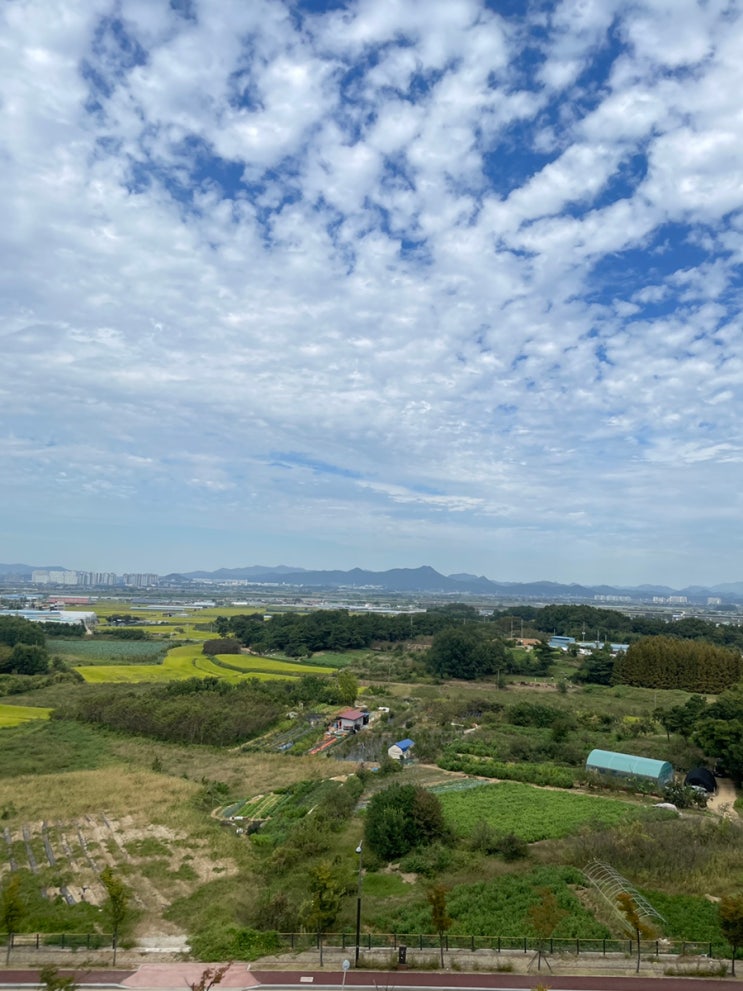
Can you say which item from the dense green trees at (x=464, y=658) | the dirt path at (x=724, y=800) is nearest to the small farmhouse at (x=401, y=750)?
the dirt path at (x=724, y=800)

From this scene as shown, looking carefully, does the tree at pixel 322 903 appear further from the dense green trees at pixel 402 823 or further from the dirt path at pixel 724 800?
the dirt path at pixel 724 800

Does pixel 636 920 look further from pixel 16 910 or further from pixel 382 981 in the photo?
pixel 16 910

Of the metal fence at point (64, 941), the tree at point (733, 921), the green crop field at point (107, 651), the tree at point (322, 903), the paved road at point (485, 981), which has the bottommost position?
the green crop field at point (107, 651)

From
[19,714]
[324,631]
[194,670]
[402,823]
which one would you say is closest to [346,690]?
[194,670]

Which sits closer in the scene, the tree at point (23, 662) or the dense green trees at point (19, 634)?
the tree at point (23, 662)

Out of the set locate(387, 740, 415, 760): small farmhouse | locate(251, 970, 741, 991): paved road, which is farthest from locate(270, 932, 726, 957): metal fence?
locate(387, 740, 415, 760): small farmhouse

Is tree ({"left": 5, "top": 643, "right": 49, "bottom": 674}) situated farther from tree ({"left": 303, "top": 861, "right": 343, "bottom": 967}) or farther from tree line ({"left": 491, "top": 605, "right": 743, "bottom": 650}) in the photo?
tree line ({"left": 491, "top": 605, "right": 743, "bottom": 650})

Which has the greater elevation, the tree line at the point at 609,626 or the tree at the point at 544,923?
the tree at the point at 544,923

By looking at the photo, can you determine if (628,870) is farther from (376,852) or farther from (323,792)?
(323,792)
